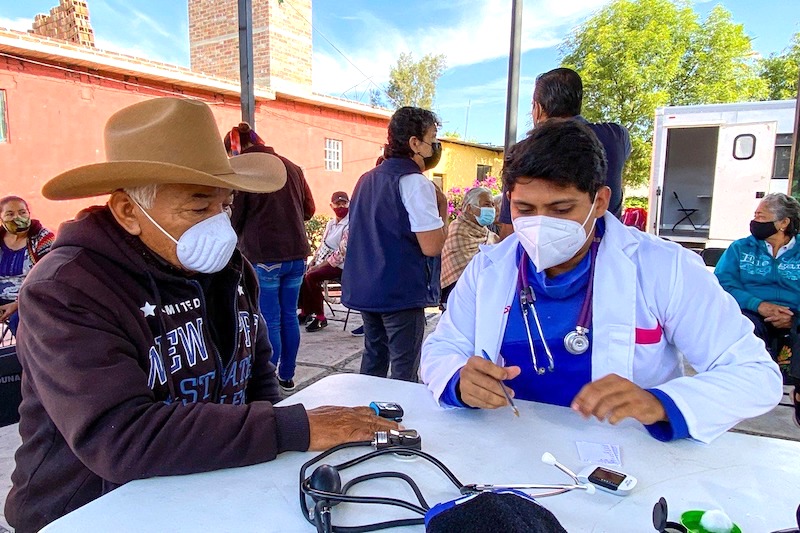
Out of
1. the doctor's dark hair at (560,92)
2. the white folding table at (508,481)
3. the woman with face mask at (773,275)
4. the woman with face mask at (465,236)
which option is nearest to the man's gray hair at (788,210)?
the woman with face mask at (773,275)

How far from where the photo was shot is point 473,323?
5.38 feet

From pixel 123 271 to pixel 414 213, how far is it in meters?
1.73

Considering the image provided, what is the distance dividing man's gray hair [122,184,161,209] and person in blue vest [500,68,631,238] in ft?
5.93

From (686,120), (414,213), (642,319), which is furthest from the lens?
(686,120)

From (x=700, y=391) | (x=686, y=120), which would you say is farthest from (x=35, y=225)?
(x=686, y=120)

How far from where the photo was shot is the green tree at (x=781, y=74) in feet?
67.3

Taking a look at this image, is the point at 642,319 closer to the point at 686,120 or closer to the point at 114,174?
the point at 114,174

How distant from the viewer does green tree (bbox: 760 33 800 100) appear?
20516 millimetres

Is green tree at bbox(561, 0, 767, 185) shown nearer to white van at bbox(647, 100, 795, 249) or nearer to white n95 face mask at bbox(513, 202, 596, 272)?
white van at bbox(647, 100, 795, 249)

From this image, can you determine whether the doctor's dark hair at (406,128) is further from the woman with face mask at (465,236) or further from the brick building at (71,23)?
the brick building at (71,23)

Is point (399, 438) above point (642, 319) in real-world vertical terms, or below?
below

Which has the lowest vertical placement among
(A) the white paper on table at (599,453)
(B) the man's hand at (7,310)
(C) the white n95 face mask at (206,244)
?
(B) the man's hand at (7,310)

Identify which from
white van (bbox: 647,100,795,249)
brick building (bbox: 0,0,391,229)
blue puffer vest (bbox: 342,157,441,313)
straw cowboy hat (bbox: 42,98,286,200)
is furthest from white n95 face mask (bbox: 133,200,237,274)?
white van (bbox: 647,100,795,249)

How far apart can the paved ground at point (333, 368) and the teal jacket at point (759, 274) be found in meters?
0.73
